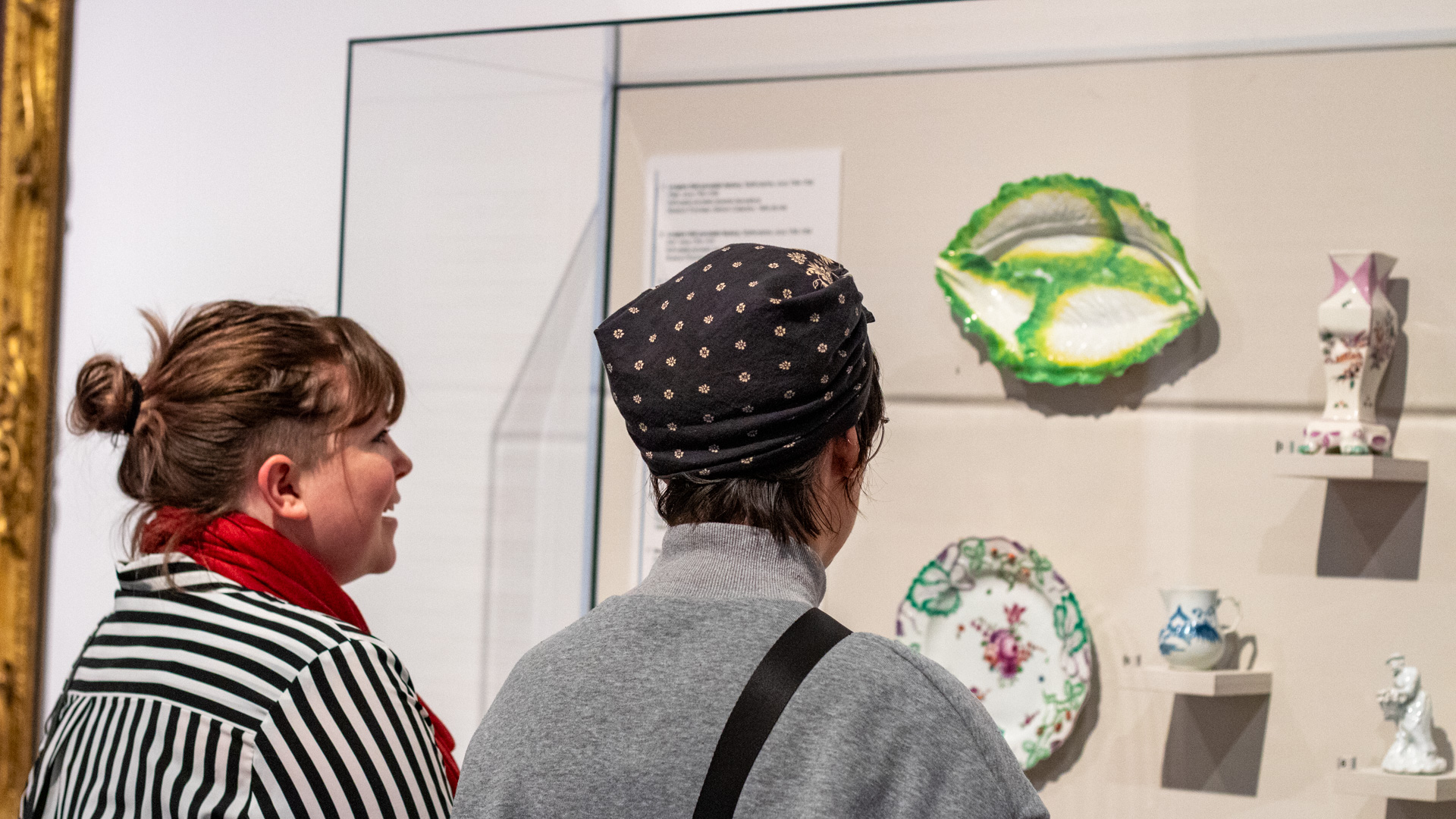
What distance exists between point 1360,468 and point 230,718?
1.14 m

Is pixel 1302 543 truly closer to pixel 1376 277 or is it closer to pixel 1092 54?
pixel 1376 277

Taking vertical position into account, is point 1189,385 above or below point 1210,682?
above

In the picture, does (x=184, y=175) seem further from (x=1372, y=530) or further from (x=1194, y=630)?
(x=1372, y=530)

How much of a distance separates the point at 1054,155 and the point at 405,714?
0.97 meters

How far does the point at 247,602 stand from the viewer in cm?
106

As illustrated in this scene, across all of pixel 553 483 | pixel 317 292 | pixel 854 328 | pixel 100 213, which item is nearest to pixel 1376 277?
pixel 854 328

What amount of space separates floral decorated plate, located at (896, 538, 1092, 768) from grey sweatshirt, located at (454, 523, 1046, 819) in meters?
0.82

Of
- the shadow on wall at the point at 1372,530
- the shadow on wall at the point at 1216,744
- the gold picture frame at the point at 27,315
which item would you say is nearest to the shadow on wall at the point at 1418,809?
the shadow on wall at the point at 1216,744

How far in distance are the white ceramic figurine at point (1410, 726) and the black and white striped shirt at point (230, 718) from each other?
38.6 inches

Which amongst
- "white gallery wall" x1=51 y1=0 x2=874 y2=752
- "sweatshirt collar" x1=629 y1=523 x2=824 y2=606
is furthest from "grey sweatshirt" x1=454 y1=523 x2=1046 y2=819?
"white gallery wall" x1=51 y1=0 x2=874 y2=752

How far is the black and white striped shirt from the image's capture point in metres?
0.99

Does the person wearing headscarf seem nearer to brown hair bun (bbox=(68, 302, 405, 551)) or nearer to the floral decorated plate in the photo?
brown hair bun (bbox=(68, 302, 405, 551))

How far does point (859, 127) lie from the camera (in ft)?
5.27

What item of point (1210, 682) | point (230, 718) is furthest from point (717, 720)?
point (1210, 682)
